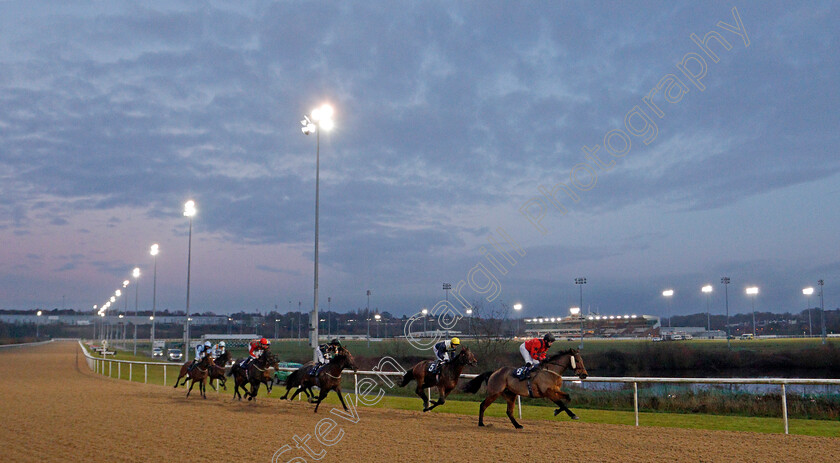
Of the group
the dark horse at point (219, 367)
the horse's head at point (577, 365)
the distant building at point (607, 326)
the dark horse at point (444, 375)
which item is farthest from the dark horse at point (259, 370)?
the distant building at point (607, 326)

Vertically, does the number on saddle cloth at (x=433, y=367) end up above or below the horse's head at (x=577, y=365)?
below

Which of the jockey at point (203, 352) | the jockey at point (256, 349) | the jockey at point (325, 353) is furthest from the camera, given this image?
the jockey at point (203, 352)

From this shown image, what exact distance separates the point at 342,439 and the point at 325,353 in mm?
4339

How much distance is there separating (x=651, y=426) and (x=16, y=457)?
9.78m

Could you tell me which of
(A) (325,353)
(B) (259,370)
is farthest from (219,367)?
(A) (325,353)

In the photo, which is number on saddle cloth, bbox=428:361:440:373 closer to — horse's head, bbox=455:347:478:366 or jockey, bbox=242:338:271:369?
horse's head, bbox=455:347:478:366

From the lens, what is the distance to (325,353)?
1338cm

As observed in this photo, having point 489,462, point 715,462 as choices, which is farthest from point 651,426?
point 489,462

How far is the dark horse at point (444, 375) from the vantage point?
11204 millimetres

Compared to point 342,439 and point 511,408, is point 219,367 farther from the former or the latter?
point 511,408

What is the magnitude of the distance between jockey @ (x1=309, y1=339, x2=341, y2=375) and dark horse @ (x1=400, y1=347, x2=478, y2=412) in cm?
186

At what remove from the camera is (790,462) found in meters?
6.96

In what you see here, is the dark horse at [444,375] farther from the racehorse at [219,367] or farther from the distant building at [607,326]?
the distant building at [607,326]

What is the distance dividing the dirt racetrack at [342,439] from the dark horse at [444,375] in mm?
522
